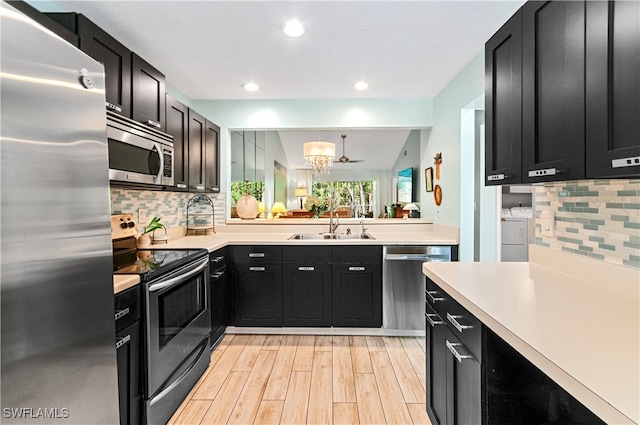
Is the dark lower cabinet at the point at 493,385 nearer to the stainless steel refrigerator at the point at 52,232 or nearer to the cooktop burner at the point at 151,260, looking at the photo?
the stainless steel refrigerator at the point at 52,232

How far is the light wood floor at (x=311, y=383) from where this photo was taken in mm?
2004

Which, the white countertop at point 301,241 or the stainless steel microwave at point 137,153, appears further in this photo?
the white countertop at point 301,241

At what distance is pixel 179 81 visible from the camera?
3191 mm

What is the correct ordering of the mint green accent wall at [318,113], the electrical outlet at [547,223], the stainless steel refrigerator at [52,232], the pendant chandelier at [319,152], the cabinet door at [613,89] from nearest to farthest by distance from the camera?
1. the stainless steel refrigerator at [52,232]
2. the cabinet door at [613,89]
3. the electrical outlet at [547,223]
4. the mint green accent wall at [318,113]
5. the pendant chandelier at [319,152]

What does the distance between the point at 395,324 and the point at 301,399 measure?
1.30m

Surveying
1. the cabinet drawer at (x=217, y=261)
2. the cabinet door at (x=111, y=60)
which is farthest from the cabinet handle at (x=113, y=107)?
the cabinet drawer at (x=217, y=261)

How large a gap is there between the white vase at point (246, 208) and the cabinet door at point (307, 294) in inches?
41.5

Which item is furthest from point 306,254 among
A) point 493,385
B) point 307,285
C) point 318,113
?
point 493,385

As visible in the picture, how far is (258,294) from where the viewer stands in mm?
3203

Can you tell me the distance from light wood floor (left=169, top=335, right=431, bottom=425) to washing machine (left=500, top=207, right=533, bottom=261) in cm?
258

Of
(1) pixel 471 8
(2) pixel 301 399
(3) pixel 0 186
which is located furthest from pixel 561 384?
(1) pixel 471 8

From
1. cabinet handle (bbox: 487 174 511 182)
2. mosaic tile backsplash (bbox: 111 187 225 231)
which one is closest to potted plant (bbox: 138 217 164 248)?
mosaic tile backsplash (bbox: 111 187 225 231)

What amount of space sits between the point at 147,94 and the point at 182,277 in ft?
4.04

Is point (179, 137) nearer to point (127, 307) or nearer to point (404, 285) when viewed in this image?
point (127, 307)
